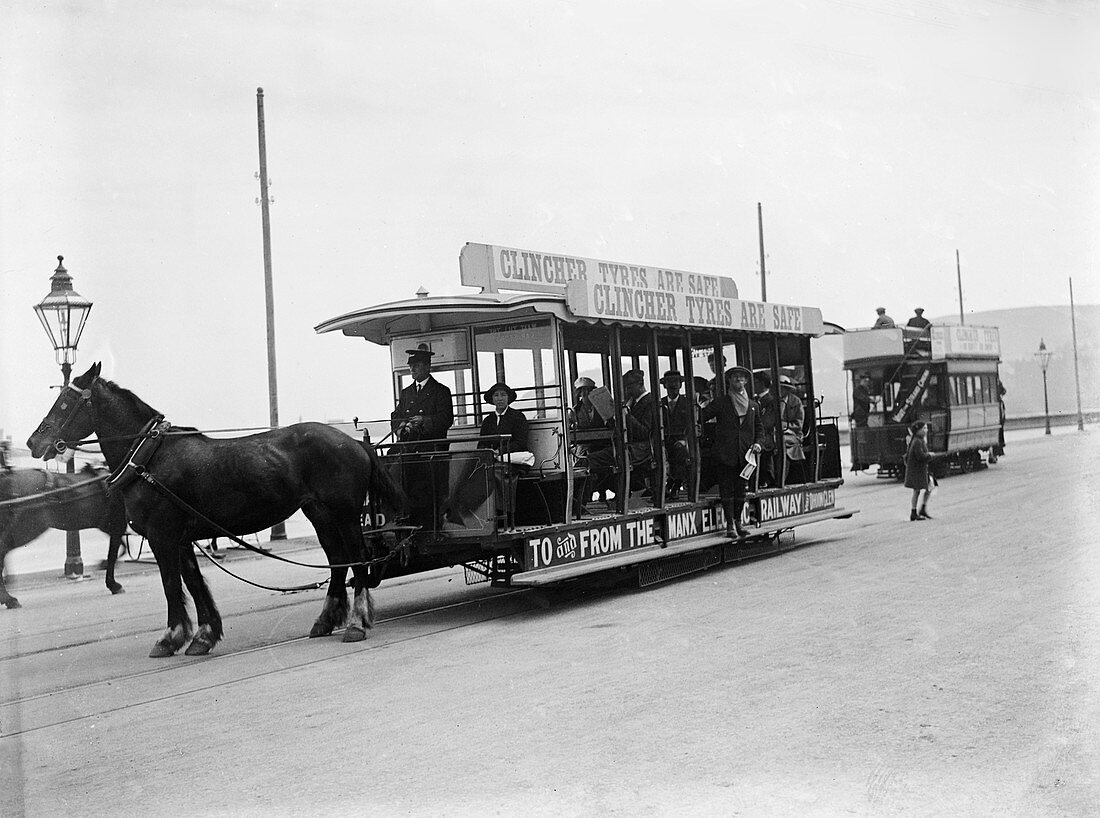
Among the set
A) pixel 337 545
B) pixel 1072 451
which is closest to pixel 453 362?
pixel 337 545

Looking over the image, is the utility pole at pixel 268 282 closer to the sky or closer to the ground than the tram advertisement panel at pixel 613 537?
closer to the sky

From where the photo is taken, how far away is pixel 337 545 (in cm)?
933

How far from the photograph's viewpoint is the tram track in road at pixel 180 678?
22.8 feet

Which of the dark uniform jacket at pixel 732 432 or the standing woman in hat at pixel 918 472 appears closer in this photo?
the dark uniform jacket at pixel 732 432

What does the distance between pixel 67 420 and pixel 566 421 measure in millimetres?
4267

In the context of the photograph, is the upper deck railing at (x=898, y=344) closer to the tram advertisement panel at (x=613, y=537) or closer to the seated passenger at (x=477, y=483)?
the tram advertisement panel at (x=613, y=537)

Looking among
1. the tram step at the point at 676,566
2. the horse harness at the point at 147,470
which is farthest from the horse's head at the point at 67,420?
the tram step at the point at 676,566

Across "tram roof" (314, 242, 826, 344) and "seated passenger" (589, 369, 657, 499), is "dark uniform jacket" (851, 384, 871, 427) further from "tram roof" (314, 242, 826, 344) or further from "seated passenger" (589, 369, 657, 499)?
"seated passenger" (589, 369, 657, 499)

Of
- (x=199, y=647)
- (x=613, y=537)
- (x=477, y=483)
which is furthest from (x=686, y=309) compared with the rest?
(x=199, y=647)

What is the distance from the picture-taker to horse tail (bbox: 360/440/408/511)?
9430 millimetres

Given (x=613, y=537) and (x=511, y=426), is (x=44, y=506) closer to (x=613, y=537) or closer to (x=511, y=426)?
(x=511, y=426)

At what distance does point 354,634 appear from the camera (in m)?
8.96

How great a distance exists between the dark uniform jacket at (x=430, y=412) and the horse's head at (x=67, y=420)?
2.75m

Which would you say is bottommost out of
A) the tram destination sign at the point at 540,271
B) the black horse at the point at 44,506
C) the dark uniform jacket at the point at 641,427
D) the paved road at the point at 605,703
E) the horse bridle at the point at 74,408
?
the paved road at the point at 605,703
